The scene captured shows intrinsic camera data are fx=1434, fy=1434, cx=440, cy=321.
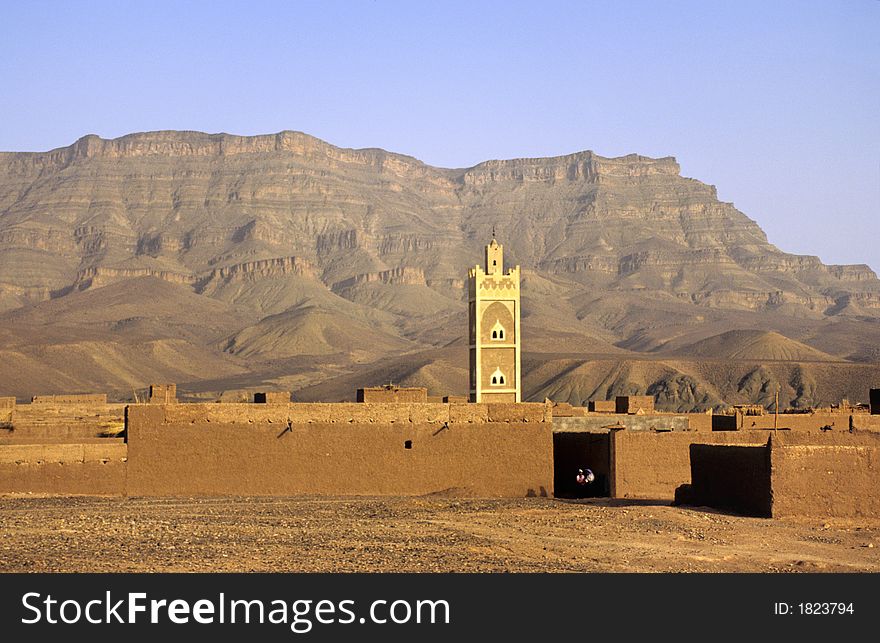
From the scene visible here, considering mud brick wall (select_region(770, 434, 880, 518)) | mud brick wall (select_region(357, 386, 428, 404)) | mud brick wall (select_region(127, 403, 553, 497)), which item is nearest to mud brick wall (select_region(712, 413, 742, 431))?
mud brick wall (select_region(127, 403, 553, 497))

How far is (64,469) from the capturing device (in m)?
26.8

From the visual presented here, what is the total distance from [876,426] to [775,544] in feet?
46.2

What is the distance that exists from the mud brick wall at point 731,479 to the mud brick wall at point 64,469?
1054 centimetres

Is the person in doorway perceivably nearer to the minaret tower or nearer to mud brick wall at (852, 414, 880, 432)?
mud brick wall at (852, 414, 880, 432)

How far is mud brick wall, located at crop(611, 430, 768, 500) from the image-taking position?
92.2 feet

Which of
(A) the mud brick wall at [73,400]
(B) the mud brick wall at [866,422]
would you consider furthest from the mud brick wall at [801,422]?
(A) the mud brick wall at [73,400]

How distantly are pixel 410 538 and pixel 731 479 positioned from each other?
6650 mm

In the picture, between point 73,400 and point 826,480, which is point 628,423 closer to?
point 826,480

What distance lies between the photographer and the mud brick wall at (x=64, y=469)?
26.6 metres

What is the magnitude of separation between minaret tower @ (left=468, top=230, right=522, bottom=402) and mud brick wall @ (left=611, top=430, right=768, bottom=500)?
85.0 ft

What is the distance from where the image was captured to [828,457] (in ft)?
74.6

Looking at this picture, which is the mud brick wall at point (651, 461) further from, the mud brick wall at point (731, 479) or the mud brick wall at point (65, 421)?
the mud brick wall at point (65, 421)
